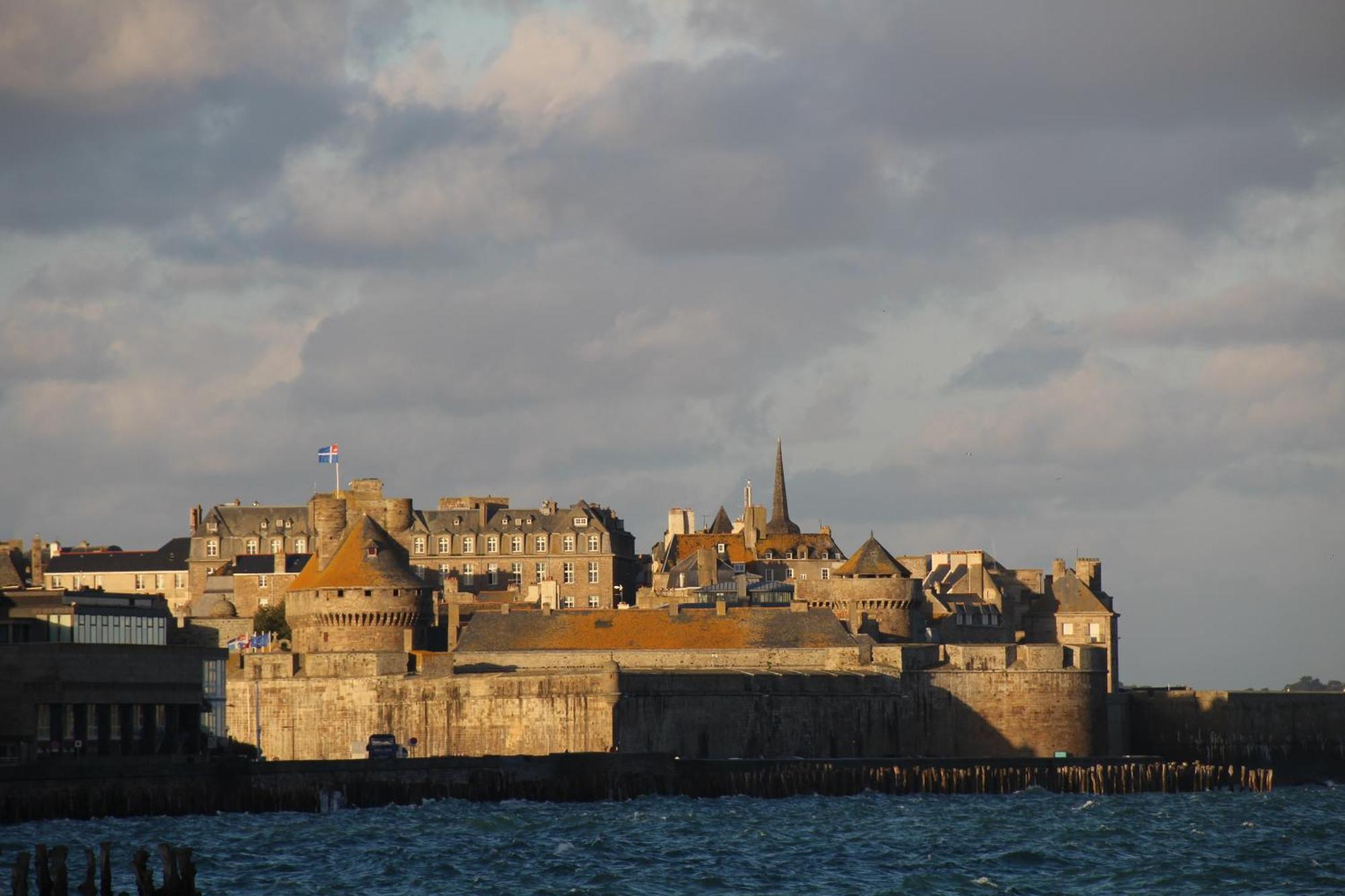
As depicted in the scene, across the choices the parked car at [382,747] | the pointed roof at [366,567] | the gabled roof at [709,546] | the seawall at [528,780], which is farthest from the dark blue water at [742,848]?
the gabled roof at [709,546]

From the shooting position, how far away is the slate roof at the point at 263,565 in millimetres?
119000

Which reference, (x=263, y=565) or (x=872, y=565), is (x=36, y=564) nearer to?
(x=263, y=565)

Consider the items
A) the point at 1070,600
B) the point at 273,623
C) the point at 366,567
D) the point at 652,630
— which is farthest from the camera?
the point at 1070,600

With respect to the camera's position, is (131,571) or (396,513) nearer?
(396,513)

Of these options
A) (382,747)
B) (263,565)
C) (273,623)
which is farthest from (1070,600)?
(382,747)

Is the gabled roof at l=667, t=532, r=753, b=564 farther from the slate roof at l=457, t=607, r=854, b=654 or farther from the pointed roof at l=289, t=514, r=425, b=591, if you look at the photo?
the slate roof at l=457, t=607, r=854, b=654

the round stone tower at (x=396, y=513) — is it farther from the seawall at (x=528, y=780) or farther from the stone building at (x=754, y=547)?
the seawall at (x=528, y=780)

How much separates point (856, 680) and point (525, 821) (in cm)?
2284

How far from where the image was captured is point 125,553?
444ft

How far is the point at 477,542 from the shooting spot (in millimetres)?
124938

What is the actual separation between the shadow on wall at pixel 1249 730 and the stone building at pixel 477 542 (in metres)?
32.9

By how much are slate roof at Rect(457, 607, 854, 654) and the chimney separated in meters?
28.4

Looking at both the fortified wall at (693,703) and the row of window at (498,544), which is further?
the row of window at (498,544)

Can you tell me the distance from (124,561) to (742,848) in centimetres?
7781
